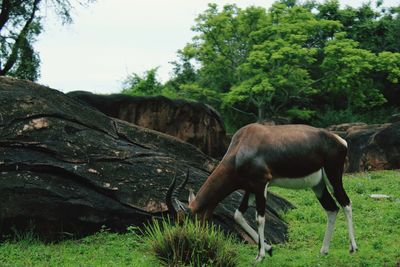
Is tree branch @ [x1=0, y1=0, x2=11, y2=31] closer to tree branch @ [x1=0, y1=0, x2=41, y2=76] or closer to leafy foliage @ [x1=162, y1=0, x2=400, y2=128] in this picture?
tree branch @ [x1=0, y1=0, x2=41, y2=76]

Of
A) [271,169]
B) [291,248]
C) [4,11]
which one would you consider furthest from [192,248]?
[4,11]

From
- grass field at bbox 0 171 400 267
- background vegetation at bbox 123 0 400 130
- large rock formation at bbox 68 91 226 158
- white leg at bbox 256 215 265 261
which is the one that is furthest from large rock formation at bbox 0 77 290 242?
background vegetation at bbox 123 0 400 130

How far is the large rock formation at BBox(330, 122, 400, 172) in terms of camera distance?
2095 centimetres

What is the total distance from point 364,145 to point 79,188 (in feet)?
48.2

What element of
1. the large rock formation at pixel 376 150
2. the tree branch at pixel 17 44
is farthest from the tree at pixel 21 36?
the large rock formation at pixel 376 150

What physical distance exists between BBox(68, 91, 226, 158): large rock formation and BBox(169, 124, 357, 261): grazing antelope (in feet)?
27.1

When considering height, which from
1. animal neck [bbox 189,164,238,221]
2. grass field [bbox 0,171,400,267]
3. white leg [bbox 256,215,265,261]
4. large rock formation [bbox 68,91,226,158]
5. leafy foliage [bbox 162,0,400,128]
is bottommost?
grass field [bbox 0,171,400,267]

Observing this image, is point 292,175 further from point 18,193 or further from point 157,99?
point 157,99

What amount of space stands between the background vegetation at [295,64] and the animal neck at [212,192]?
26166 millimetres

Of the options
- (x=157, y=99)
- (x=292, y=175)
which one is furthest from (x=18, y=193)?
(x=157, y=99)

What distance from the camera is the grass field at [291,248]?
26.7 feet

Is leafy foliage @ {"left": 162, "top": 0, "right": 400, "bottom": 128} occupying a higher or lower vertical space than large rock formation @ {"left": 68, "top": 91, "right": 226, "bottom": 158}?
higher

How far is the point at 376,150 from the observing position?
2114 centimetres

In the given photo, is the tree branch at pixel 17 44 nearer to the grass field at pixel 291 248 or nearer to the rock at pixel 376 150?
the rock at pixel 376 150
